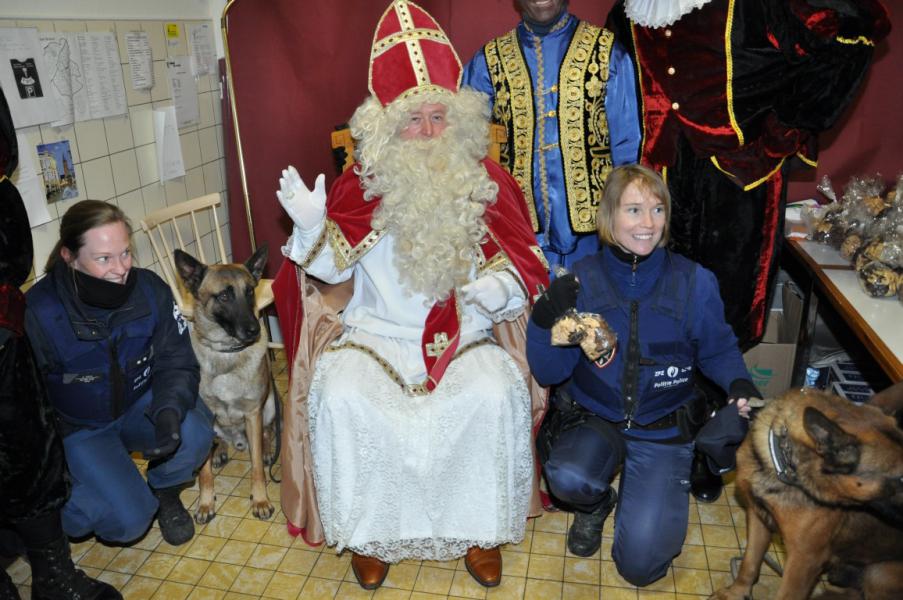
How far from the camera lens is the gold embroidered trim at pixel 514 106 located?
319cm

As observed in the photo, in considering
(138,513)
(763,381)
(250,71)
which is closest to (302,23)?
(250,71)

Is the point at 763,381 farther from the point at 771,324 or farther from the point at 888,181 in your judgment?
the point at 888,181

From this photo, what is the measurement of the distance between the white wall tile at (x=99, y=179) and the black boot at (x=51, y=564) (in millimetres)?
1416

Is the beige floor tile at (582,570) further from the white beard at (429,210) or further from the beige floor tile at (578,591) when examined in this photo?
the white beard at (429,210)

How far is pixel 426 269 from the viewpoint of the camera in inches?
109

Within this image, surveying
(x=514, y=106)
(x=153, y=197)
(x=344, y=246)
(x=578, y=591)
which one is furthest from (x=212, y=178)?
Answer: (x=578, y=591)

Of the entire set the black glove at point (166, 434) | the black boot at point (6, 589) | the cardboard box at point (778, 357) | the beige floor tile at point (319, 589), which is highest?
the black glove at point (166, 434)

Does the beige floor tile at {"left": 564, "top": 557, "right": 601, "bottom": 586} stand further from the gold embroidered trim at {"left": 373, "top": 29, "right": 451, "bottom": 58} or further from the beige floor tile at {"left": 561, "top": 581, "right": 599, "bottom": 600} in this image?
the gold embroidered trim at {"left": 373, "top": 29, "right": 451, "bottom": 58}

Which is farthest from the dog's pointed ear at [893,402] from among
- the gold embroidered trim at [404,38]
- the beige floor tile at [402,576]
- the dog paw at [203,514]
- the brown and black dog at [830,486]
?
the dog paw at [203,514]

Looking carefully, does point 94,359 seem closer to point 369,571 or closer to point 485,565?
point 369,571

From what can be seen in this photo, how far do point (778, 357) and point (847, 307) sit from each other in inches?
34.1

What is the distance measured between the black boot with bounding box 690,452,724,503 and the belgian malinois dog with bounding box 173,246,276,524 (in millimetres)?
1753

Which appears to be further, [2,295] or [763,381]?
[763,381]

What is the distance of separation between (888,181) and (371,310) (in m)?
2.74
